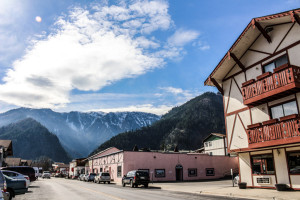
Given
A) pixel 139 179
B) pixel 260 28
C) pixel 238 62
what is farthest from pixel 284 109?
pixel 139 179

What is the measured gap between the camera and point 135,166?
38.1 m

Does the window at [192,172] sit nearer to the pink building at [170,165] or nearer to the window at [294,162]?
the pink building at [170,165]

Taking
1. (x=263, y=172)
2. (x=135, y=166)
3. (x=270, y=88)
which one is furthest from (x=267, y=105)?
(x=135, y=166)

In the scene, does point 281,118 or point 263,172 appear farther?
point 263,172

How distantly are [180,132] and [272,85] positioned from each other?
480 feet

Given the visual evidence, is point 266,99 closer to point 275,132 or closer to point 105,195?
point 275,132

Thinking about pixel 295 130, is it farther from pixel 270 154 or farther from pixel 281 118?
pixel 270 154

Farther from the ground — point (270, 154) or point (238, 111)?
point (238, 111)

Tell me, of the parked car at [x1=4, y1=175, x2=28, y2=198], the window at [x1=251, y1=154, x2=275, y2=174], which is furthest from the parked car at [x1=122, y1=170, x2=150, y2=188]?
the parked car at [x1=4, y1=175, x2=28, y2=198]

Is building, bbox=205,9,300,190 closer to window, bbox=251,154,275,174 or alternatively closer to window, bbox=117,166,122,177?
window, bbox=251,154,275,174

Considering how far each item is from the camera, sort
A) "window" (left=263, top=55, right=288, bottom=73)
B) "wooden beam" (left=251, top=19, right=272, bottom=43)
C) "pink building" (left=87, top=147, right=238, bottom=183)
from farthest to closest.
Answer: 1. "pink building" (left=87, top=147, right=238, bottom=183)
2. "wooden beam" (left=251, top=19, right=272, bottom=43)
3. "window" (left=263, top=55, right=288, bottom=73)

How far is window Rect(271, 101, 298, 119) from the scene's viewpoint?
54.4ft

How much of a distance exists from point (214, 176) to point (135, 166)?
16121 millimetres

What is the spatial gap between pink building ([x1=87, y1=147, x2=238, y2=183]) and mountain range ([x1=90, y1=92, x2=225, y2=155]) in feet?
340
